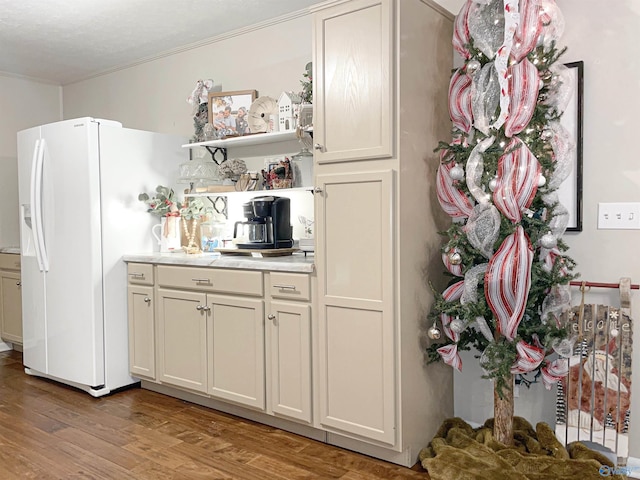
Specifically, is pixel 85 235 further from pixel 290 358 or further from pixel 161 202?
pixel 290 358

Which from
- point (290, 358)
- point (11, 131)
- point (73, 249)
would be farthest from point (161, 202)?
point (11, 131)

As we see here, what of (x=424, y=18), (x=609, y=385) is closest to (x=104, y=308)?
(x=424, y=18)

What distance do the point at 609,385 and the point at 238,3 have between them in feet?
9.40

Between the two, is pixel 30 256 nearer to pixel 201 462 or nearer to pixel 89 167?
pixel 89 167

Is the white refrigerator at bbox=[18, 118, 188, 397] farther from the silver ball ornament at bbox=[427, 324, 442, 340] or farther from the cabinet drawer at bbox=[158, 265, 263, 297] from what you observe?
the silver ball ornament at bbox=[427, 324, 442, 340]

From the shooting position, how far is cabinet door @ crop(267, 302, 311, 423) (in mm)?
2785

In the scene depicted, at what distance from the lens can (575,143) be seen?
8.26 feet

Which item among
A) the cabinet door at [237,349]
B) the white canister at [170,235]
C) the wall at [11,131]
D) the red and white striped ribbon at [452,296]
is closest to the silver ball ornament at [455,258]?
the red and white striped ribbon at [452,296]

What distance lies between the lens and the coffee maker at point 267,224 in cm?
331

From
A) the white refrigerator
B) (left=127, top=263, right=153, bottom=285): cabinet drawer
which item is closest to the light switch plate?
(left=127, top=263, right=153, bottom=285): cabinet drawer

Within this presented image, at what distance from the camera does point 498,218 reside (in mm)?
2279

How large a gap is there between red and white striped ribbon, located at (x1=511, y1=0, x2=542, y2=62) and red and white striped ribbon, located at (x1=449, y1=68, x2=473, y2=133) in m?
0.25

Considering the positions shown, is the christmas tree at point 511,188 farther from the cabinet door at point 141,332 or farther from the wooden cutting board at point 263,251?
the cabinet door at point 141,332

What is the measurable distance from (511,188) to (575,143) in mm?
538
